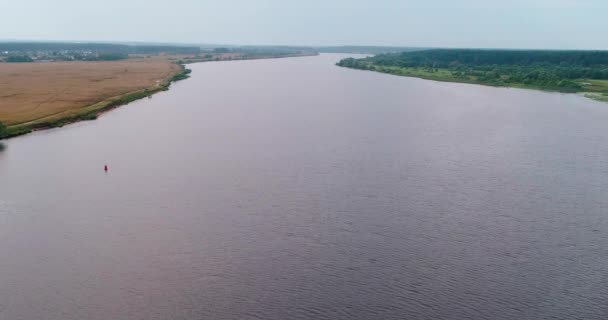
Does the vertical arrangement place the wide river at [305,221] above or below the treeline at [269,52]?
above

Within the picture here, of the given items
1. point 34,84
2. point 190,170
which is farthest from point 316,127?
point 34,84

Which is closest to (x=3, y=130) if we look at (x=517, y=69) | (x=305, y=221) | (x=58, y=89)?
(x=58, y=89)

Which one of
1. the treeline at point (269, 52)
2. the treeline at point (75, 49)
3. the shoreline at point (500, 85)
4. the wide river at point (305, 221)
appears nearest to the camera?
the wide river at point (305, 221)

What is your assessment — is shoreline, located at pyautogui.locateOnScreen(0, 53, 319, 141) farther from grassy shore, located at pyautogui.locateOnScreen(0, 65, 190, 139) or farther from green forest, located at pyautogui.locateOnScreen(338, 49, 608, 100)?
green forest, located at pyautogui.locateOnScreen(338, 49, 608, 100)

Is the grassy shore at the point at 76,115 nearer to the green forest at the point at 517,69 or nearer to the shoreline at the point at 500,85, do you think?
the shoreline at the point at 500,85

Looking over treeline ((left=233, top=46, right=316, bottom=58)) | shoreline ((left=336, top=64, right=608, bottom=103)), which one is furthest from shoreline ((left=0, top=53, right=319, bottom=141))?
treeline ((left=233, top=46, right=316, bottom=58))

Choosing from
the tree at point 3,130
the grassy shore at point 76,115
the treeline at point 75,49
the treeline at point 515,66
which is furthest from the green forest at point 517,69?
the treeline at point 75,49
